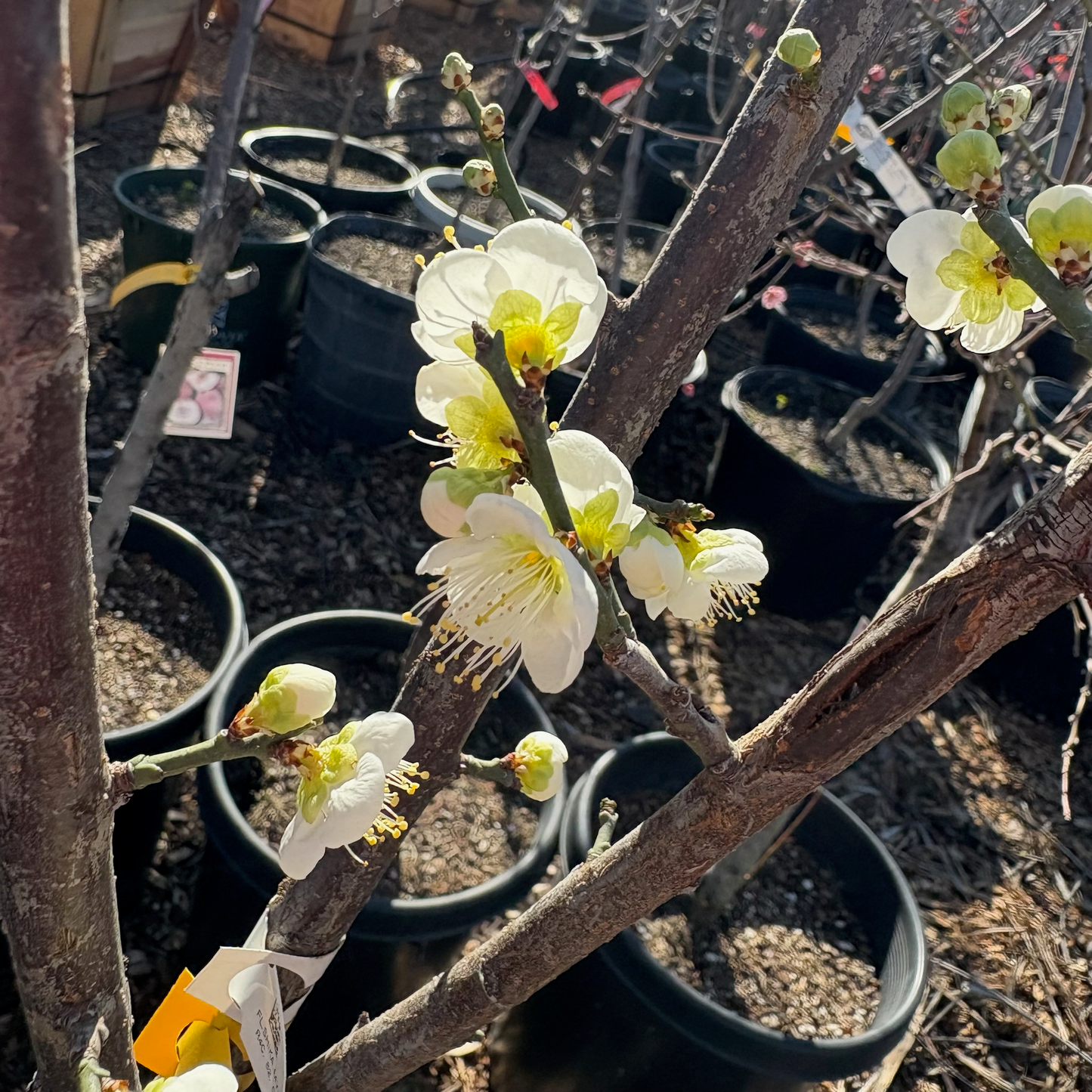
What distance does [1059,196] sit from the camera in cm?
64

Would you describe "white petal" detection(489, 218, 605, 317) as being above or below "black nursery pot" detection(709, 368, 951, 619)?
above

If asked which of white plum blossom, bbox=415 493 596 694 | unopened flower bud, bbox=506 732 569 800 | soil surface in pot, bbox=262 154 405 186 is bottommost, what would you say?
soil surface in pot, bbox=262 154 405 186

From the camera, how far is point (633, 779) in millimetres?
2020

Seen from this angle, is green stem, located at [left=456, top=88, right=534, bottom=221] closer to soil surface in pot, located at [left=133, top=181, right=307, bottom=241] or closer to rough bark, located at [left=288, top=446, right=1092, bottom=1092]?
rough bark, located at [left=288, top=446, right=1092, bottom=1092]

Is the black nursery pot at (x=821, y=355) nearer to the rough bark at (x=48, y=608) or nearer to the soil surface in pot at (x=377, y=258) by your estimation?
the soil surface in pot at (x=377, y=258)

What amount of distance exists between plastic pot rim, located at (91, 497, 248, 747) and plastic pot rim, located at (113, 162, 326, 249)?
1032mm

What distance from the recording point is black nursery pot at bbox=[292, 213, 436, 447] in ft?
9.55

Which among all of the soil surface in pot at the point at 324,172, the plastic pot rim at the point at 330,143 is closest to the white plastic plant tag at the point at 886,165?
the plastic pot rim at the point at 330,143

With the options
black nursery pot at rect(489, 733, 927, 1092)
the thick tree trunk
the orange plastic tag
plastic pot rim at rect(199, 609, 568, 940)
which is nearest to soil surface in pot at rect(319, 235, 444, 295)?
plastic pot rim at rect(199, 609, 568, 940)

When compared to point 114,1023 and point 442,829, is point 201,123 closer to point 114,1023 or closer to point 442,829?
point 442,829

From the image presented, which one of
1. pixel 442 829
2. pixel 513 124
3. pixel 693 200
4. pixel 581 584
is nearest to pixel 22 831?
pixel 581 584

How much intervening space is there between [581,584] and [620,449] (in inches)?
18.4

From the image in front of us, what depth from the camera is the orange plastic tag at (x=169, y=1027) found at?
1.01 m

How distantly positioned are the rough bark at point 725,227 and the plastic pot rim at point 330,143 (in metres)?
3.19
